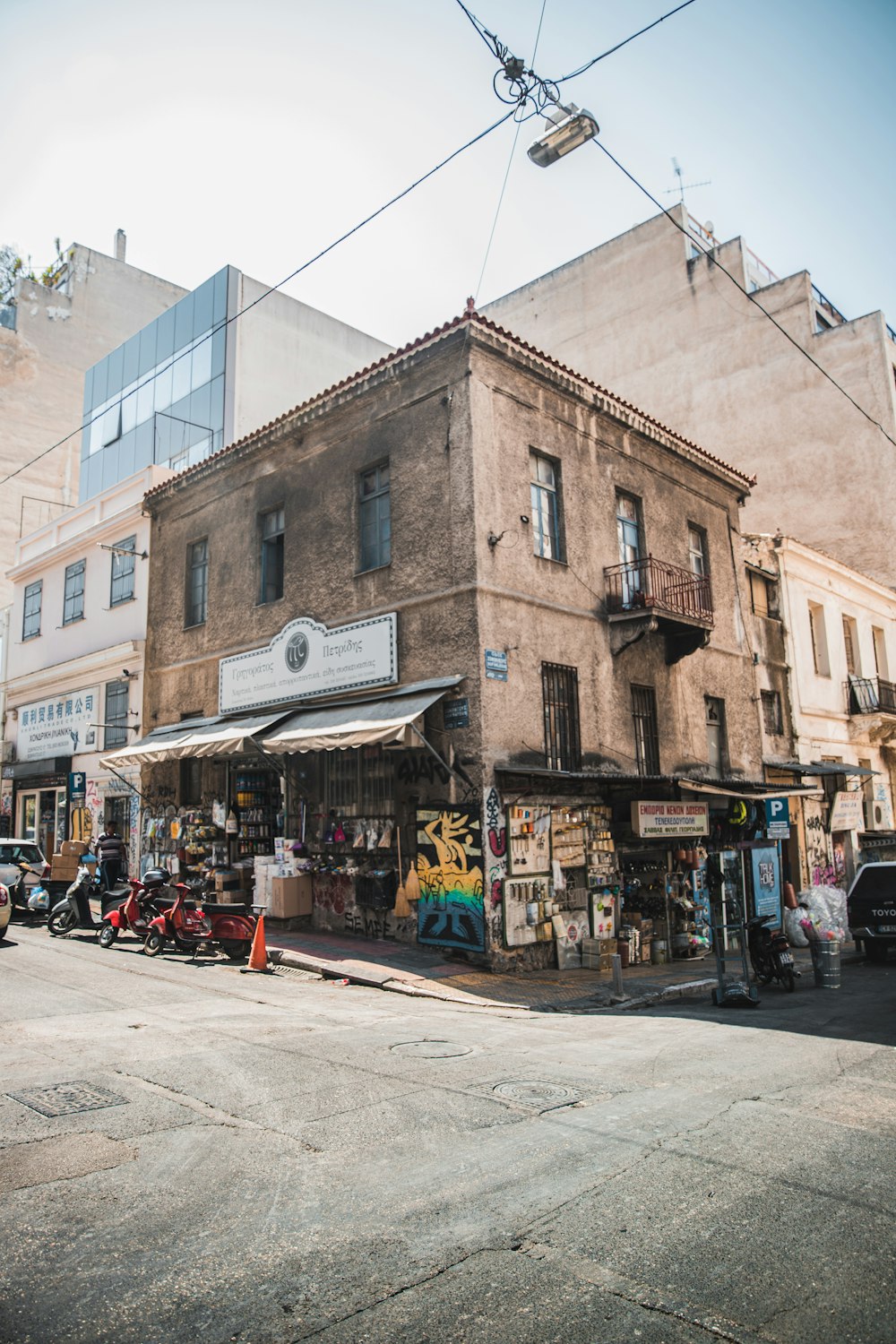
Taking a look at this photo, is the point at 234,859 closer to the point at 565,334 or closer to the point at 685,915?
the point at 685,915

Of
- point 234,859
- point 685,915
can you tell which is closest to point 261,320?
point 234,859

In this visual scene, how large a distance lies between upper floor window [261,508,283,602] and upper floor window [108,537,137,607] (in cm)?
537

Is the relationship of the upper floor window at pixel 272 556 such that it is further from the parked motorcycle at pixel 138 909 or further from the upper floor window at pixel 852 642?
the upper floor window at pixel 852 642

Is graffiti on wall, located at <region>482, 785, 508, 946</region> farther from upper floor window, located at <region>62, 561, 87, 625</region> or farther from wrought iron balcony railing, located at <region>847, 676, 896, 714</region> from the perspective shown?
wrought iron balcony railing, located at <region>847, 676, 896, 714</region>

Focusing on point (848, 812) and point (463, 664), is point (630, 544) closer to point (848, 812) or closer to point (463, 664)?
point (463, 664)

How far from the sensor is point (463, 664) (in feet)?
46.3

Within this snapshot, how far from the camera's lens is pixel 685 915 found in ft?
57.1

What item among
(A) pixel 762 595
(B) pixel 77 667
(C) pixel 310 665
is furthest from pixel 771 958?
(B) pixel 77 667

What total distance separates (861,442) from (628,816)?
1724 centimetres

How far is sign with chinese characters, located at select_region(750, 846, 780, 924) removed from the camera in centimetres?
2017

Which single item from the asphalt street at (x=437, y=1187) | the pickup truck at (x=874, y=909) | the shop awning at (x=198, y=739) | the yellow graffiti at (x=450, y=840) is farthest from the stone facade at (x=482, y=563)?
the asphalt street at (x=437, y=1187)

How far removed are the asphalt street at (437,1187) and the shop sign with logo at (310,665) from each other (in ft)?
25.4

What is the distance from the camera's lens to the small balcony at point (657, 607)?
16625 mm

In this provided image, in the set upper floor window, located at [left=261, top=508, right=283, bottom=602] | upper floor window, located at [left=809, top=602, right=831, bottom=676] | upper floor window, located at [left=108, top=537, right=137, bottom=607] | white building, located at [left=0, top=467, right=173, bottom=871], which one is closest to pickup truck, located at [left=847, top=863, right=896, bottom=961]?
upper floor window, located at [left=809, top=602, right=831, bottom=676]
